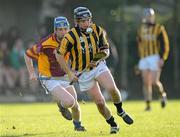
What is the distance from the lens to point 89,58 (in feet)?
39.3

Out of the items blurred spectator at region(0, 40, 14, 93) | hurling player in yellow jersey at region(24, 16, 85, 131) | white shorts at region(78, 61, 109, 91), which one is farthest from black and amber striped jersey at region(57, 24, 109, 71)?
blurred spectator at region(0, 40, 14, 93)

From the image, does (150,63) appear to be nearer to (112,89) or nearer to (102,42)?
(102,42)

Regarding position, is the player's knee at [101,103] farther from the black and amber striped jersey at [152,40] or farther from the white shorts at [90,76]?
the black and amber striped jersey at [152,40]

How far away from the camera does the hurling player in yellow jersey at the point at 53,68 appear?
12.5 m

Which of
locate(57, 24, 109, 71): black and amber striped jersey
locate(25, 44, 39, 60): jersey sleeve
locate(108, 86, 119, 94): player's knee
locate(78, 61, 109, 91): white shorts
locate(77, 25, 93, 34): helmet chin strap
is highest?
locate(77, 25, 93, 34): helmet chin strap

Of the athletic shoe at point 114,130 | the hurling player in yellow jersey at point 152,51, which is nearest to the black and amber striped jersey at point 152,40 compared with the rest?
the hurling player in yellow jersey at point 152,51

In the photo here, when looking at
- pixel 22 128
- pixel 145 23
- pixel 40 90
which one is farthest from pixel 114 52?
pixel 22 128

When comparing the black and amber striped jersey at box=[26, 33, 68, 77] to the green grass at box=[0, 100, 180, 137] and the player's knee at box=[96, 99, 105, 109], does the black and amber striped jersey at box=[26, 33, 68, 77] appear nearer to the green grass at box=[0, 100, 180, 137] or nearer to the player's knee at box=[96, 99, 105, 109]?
the green grass at box=[0, 100, 180, 137]

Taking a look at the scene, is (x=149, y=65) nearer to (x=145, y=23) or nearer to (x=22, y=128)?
(x=145, y=23)

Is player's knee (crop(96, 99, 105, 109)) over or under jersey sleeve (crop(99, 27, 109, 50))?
under

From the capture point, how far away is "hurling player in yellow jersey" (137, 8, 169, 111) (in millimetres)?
18484

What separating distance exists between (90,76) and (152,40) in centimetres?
694

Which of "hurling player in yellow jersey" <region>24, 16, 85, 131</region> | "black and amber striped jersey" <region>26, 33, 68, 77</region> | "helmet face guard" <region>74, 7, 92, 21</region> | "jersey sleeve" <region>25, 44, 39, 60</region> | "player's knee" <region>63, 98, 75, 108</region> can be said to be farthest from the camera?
"jersey sleeve" <region>25, 44, 39, 60</region>

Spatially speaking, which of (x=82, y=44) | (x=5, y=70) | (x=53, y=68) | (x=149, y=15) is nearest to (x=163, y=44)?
(x=149, y=15)
